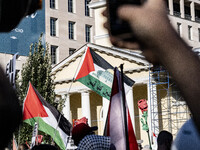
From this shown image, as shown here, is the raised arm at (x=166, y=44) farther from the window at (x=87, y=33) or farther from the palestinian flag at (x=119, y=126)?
the window at (x=87, y=33)

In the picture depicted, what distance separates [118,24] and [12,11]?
22 cm

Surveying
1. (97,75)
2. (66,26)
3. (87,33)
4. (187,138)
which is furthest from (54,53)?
(187,138)

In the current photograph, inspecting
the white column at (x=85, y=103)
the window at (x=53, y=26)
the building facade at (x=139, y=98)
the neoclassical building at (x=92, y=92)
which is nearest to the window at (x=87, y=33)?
the window at (x=53, y=26)

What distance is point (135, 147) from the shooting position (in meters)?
6.41

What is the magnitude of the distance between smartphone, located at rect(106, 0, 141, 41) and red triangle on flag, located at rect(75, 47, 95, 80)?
36.1ft

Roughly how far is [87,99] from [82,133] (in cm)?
3073

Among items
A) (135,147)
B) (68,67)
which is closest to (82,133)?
(135,147)

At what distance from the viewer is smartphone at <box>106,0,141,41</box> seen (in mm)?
1043

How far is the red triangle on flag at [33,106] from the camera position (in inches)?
457

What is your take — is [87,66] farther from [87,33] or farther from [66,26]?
[87,33]

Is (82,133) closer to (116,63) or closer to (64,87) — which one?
(116,63)

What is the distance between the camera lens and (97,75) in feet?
38.9

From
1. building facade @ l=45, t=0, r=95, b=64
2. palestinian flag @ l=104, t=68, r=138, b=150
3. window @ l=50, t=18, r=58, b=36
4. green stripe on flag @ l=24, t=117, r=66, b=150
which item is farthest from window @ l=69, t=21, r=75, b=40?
palestinian flag @ l=104, t=68, r=138, b=150

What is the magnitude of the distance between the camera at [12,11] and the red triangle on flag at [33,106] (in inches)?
413
